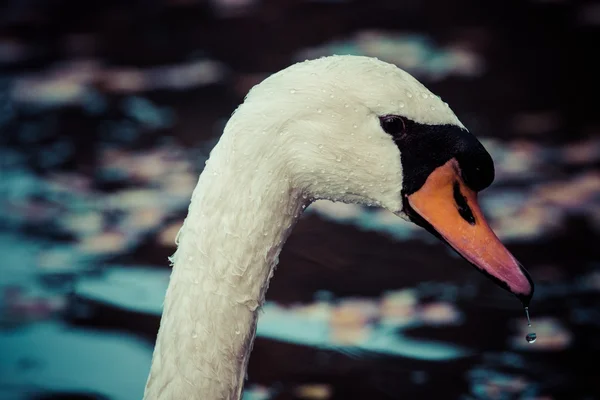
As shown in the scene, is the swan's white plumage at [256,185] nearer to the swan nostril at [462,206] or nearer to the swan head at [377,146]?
the swan head at [377,146]

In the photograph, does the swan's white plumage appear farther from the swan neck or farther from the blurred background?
the blurred background

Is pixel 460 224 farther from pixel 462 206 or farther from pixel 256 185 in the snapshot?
pixel 256 185

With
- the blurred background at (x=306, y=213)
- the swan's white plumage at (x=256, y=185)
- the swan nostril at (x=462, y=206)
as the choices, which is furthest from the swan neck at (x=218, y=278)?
the blurred background at (x=306, y=213)

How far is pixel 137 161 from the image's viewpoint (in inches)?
278

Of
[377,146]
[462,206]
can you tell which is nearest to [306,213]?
[462,206]

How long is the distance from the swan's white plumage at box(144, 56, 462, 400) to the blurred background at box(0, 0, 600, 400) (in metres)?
2.11

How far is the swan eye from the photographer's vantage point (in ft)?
9.24

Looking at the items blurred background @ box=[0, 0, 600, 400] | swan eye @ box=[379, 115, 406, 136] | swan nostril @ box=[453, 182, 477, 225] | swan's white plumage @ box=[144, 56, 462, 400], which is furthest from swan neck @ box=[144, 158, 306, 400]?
blurred background @ box=[0, 0, 600, 400]

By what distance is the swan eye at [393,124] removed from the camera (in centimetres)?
282

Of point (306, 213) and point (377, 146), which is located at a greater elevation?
point (306, 213)

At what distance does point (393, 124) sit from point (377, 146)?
0.26 ft

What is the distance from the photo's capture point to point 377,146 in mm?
2881

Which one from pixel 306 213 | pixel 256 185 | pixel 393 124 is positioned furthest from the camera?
pixel 306 213

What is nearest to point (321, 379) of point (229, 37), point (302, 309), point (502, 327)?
point (302, 309)
